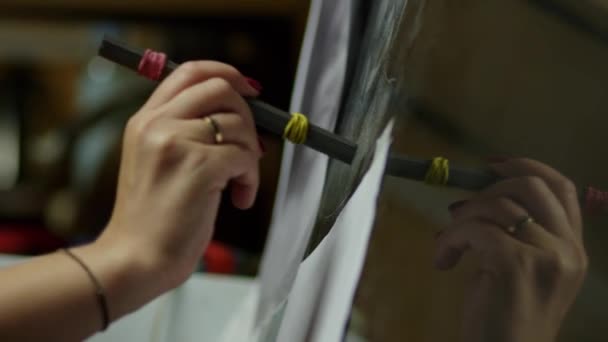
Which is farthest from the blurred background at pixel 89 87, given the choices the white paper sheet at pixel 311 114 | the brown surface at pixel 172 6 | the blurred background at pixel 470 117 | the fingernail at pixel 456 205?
the fingernail at pixel 456 205

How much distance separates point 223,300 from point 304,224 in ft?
0.79

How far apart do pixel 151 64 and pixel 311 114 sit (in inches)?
4.0

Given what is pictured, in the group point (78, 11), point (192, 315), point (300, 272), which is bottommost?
point (192, 315)

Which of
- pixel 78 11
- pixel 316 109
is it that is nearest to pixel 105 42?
pixel 316 109

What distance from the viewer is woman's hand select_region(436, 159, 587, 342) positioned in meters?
0.24

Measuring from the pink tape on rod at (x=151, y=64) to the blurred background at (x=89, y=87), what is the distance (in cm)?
66

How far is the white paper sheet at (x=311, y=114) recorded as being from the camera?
0.44m

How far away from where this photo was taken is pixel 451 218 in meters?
Answer: 0.26

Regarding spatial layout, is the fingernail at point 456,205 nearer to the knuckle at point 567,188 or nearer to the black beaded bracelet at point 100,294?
the knuckle at point 567,188

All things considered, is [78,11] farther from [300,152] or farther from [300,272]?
[300,272]

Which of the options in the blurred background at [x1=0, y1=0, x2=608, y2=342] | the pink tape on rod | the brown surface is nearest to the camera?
the blurred background at [x1=0, y1=0, x2=608, y2=342]

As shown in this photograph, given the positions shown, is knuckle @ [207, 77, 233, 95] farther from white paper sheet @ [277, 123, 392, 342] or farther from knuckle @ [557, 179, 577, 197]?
knuckle @ [557, 179, 577, 197]

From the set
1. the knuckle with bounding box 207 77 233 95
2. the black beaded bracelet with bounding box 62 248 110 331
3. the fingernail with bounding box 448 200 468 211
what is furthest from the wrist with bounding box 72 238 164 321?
the fingernail with bounding box 448 200 468 211

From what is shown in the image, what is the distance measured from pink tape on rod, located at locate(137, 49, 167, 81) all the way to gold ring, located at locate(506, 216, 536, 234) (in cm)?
25
